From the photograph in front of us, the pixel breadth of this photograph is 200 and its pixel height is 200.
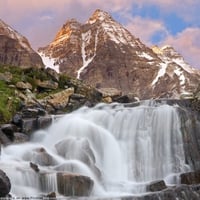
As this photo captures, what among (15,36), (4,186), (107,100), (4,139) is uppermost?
(15,36)

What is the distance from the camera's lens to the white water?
105 ft

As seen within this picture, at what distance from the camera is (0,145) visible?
3544cm

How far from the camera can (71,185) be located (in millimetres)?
29484

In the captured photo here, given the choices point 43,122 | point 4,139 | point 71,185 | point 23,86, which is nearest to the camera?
point 71,185

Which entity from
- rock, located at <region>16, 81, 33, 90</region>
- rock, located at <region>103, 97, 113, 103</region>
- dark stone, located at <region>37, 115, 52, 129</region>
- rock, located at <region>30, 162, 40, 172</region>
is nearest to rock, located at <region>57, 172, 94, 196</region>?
rock, located at <region>30, 162, 40, 172</region>

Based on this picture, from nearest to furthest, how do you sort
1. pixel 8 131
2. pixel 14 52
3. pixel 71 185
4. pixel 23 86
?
1. pixel 71 185
2. pixel 8 131
3. pixel 23 86
4. pixel 14 52

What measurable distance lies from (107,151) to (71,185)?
9.58 metres

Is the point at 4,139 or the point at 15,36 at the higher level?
the point at 15,36

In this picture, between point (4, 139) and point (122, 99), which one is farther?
point (122, 99)

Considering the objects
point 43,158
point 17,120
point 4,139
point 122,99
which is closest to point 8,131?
point 4,139

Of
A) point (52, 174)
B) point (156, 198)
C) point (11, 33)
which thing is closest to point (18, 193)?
point (52, 174)

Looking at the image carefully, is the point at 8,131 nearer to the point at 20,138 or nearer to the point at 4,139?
the point at 20,138

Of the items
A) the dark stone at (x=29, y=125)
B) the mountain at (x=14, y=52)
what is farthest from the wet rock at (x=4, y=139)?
the mountain at (x=14, y=52)

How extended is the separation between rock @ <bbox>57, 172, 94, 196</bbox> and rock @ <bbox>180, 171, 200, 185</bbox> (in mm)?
7898
